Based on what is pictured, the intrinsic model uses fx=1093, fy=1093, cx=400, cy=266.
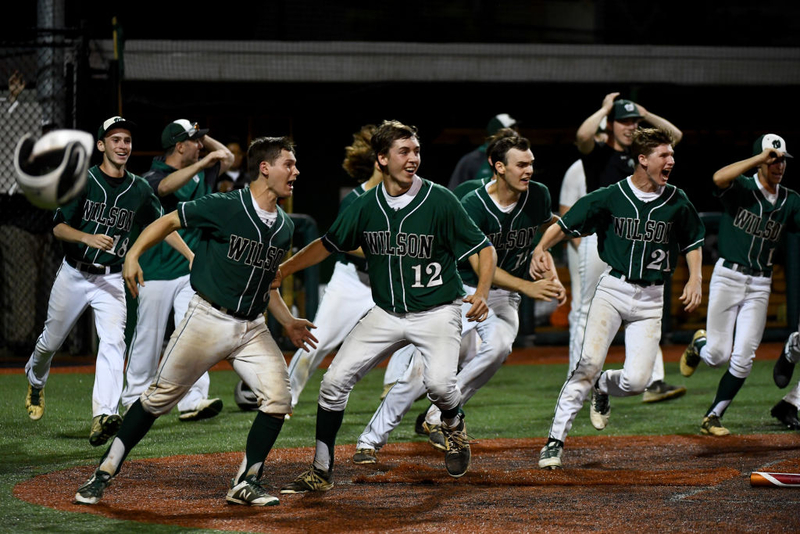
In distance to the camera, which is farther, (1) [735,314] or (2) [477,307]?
(1) [735,314]

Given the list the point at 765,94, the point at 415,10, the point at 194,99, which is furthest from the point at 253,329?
the point at 765,94

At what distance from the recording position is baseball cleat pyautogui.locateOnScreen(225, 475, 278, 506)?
511 cm

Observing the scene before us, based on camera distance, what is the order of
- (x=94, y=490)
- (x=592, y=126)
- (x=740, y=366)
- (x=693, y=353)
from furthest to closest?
(x=592, y=126) < (x=693, y=353) < (x=740, y=366) < (x=94, y=490)

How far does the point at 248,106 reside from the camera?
14516 mm

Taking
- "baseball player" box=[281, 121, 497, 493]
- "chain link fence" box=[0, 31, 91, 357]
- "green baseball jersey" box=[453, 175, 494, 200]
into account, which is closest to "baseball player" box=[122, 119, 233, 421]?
"green baseball jersey" box=[453, 175, 494, 200]

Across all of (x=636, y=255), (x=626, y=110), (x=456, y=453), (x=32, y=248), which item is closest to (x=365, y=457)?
(x=456, y=453)

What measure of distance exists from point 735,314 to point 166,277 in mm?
4005

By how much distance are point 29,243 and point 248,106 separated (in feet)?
12.6

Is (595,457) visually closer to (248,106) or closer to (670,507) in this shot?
(670,507)

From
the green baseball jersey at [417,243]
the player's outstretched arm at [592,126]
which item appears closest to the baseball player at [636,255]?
the green baseball jersey at [417,243]

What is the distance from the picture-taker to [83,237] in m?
6.63

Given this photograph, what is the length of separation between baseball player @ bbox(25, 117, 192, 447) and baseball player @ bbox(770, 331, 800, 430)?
4.24 m

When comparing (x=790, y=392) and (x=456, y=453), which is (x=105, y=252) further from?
(x=790, y=392)

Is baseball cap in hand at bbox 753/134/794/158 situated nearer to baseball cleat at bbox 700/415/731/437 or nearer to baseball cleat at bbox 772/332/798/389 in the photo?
baseball cleat at bbox 772/332/798/389
